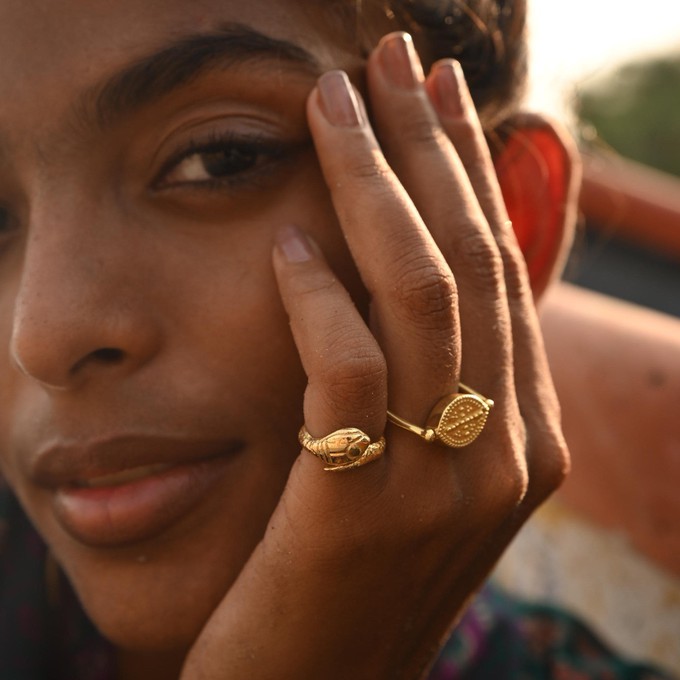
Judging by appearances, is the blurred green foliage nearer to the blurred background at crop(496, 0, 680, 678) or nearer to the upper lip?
the blurred background at crop(496, 0, 680, 678)

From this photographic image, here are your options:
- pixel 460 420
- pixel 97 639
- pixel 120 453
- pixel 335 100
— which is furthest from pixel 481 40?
pixel 97 639

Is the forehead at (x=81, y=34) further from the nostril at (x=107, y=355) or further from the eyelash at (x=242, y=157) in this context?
the nostril at (x=107, y=355)

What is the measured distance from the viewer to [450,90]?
168 centimetres

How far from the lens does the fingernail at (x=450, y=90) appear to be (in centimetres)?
167

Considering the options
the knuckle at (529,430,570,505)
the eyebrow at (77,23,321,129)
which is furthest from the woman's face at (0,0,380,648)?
the knuckle at (529,430,570,505)

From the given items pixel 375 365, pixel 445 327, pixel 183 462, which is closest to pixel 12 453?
pixel 183 462

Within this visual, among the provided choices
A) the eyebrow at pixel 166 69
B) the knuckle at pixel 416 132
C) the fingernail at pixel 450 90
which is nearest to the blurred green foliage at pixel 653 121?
the fingernail at pixel 450 90

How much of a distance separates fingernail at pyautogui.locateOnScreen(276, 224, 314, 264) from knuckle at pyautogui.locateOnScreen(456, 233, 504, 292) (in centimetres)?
29

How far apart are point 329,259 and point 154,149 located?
0.37 metres

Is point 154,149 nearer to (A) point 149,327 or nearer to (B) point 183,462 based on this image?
(A) point 149,327

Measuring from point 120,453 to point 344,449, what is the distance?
1.36ft

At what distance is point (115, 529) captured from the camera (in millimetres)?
1580

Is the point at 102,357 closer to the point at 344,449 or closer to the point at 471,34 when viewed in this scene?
the point at 344,449

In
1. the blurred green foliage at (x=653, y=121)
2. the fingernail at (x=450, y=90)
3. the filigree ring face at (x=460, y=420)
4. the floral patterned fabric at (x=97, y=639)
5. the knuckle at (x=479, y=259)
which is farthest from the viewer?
the blurred green foliage at (x=653, y=121)
